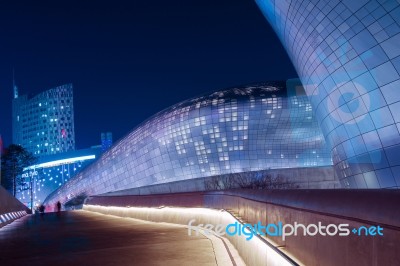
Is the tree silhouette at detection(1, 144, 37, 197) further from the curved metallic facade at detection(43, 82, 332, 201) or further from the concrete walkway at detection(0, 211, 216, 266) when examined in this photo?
the concrete walkway at detection(0, 211, 216, 266)

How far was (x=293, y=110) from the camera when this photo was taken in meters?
75.6

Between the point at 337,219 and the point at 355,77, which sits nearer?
the point at 337,219

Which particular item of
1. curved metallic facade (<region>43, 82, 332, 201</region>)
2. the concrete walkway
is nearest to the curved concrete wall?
the concrete walkway

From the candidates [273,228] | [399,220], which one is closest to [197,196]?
[273,228]

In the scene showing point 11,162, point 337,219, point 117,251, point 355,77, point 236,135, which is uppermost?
point 236,135

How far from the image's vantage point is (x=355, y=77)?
3069cm

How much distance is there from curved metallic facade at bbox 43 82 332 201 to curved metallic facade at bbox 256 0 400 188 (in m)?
38.0

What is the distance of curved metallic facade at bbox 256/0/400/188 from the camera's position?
90.6 feet

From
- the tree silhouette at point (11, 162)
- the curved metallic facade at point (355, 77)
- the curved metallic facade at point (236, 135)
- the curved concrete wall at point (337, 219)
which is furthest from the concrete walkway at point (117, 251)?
the tree silhouette at point (11, 162)

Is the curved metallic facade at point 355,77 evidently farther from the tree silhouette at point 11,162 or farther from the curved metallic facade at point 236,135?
the tree silhouette at point 11,162

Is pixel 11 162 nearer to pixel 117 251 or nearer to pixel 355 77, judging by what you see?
pixel 355 77

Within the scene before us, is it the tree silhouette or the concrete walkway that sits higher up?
the tree silhouette

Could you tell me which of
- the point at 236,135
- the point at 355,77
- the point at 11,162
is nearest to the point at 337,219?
the point at 355,77

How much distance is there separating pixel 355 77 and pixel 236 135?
4821cm
